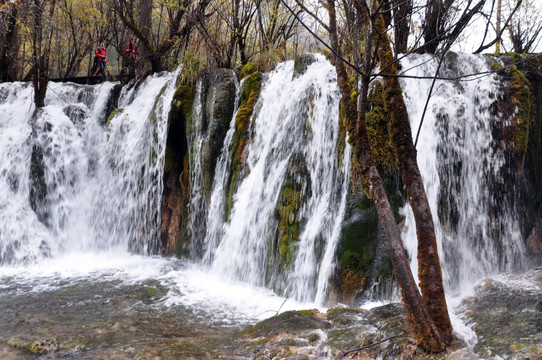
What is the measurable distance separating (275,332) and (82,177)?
846 cm

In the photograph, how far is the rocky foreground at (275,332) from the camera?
358cm

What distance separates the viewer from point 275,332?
4.44m

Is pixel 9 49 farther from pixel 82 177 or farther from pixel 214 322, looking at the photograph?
pixel 214 322

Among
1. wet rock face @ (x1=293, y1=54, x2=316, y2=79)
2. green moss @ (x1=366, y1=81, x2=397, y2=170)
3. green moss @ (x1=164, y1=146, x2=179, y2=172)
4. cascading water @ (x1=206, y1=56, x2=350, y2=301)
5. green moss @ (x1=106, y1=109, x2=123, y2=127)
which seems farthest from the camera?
green moss @ (x1=106, y1=109, x2=123, y2=127)

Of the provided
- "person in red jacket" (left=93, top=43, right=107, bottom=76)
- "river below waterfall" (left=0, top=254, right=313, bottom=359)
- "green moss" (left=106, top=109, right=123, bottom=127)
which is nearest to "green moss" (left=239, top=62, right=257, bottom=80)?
"green moss" (left=106, top=109, right=123, bottom=127)

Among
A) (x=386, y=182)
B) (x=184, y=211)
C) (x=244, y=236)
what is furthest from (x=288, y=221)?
(x=184, y=211)

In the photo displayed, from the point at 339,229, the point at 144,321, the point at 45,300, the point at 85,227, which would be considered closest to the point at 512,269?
the point at 339,229

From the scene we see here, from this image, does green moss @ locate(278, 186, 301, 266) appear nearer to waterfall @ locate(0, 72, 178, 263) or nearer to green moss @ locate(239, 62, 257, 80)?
green moss @ locate(239, 62, 257, 80)

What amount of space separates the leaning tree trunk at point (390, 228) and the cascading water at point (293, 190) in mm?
2245

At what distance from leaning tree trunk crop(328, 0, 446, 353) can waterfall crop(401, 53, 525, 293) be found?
228cm

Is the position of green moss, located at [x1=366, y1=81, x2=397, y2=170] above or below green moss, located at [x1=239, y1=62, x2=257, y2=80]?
below

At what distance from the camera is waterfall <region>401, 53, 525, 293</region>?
605 cm

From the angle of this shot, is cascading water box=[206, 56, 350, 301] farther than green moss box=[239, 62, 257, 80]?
No

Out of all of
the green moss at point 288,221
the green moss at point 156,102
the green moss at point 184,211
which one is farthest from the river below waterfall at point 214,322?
the green moss at point 156,102
